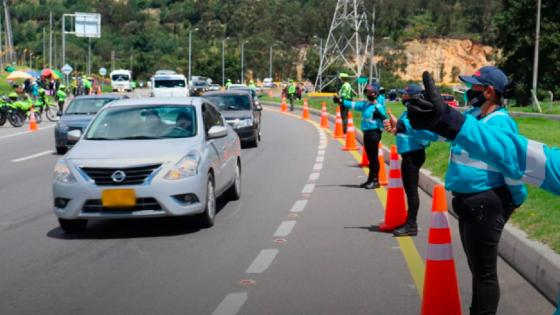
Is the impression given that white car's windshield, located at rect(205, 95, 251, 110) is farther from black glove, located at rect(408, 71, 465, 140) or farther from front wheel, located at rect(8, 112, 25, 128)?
black glove, located at rect(408, 71, 465, 140)

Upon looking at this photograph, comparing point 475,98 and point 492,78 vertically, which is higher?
point 492,78

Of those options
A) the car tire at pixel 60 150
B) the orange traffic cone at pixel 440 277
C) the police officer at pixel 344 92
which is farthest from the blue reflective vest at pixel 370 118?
the car tire at pixel 60 150

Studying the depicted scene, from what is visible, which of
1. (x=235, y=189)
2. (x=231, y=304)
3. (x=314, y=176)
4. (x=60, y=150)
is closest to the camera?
(x=231, y=304)

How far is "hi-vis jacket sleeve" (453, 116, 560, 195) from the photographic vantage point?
126 inches

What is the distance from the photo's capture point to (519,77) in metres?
65.2

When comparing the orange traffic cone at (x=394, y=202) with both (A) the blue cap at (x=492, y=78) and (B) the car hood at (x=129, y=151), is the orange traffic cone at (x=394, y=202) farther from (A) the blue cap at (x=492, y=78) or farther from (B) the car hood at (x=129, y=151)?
(A) the blue cap at (x=492, y=78)

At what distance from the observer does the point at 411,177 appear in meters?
9.28

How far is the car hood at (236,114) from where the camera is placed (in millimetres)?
22609

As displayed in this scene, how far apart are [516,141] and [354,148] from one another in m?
18.2

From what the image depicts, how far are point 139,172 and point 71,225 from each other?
3.79 ft

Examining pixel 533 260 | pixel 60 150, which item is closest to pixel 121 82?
pixel 60 150

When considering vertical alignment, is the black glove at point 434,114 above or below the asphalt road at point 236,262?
above

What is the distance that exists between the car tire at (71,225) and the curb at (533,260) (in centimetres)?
473

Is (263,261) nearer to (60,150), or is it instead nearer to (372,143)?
(372,143)
